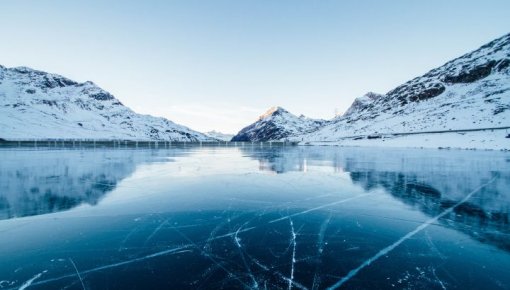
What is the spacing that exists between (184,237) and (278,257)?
176 cm

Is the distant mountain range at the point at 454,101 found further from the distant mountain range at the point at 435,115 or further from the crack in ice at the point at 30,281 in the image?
the crack in ice at the point at 30,281

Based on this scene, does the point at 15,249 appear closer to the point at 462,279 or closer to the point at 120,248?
the point at 120,248

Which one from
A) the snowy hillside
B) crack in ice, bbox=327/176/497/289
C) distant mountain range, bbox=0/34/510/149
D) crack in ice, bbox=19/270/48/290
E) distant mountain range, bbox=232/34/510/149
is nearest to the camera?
crack in ice, bbox=19/270/48/290

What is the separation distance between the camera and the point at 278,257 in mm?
3898

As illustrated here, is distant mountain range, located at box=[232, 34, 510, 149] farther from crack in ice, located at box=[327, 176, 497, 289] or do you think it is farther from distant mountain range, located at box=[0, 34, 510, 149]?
crack in ice, located at box=[327, 176, 497, 289]

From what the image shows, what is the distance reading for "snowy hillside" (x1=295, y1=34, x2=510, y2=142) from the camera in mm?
76562

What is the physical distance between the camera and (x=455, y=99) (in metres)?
105

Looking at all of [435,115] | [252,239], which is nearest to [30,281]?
[252,239]

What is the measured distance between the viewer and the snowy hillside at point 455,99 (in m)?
76.6

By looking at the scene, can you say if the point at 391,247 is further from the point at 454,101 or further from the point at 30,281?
the point at 454,101

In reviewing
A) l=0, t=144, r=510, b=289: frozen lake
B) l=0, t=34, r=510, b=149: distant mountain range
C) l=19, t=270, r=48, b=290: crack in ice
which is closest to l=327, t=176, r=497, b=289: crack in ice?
l=0, t=144, r=510, b=289: frozen lake

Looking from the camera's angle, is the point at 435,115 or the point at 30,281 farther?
the point at 435,115

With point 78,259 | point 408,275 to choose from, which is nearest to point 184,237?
point 78,259

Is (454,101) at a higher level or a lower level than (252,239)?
higher
